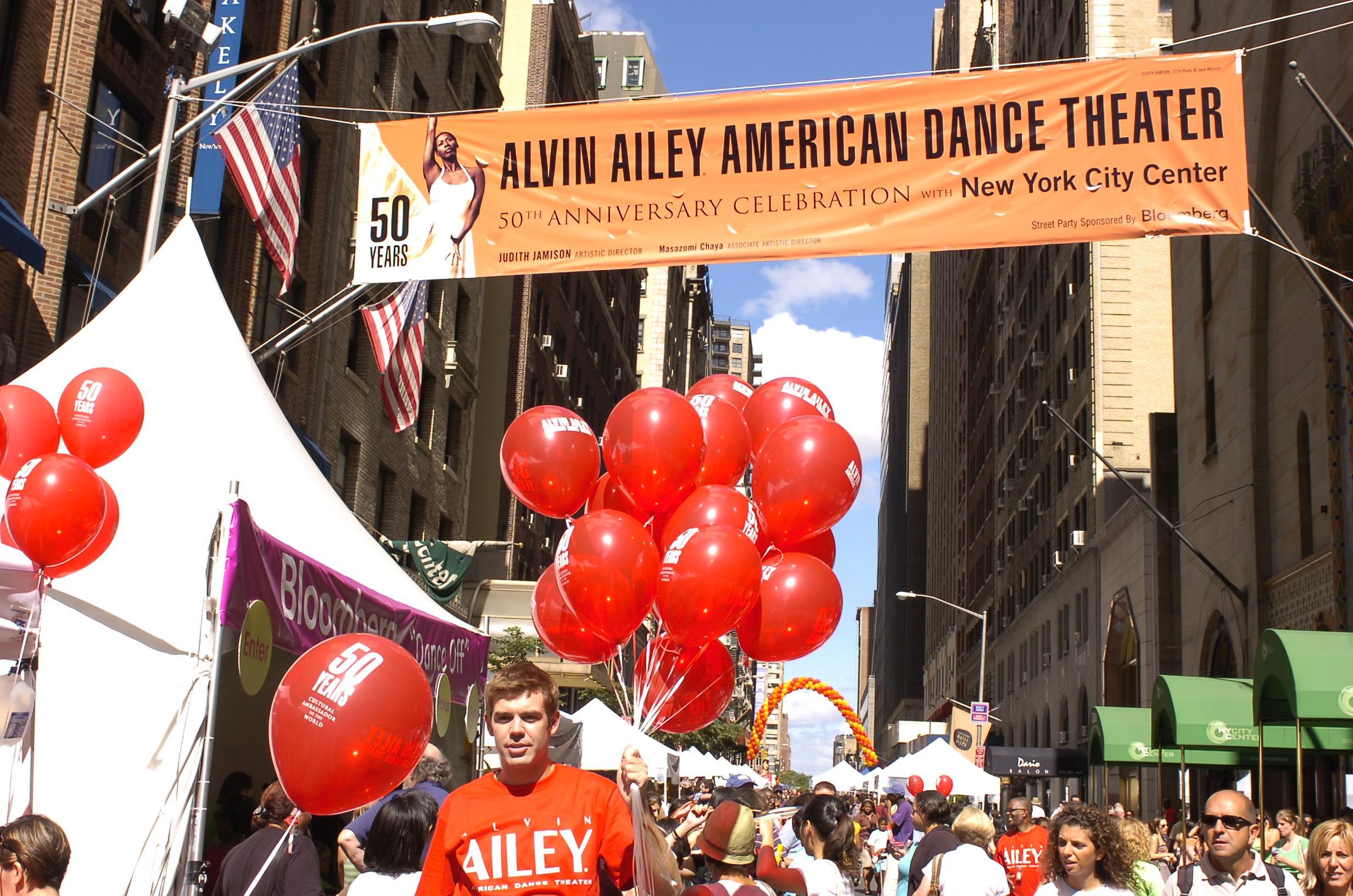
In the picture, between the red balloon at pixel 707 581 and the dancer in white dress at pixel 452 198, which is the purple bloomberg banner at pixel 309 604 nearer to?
the red balloon at pixel 707 581

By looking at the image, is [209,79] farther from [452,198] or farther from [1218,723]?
[1218,723]

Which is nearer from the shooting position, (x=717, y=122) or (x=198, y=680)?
(x=198, y=680)

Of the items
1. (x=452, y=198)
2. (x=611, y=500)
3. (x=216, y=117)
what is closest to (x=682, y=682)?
(x=611, y=500)

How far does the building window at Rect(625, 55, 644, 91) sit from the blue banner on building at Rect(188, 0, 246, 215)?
68.5m

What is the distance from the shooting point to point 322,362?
2466 centimetres

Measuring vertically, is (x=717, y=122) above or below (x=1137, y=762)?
above

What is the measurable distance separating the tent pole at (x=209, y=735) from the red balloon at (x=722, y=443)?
3.36 metres

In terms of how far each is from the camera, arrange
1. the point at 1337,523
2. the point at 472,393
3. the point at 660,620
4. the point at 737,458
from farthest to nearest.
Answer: the point at 472,393, the point at 1337,523, the point at 737,458, the point at 660,620

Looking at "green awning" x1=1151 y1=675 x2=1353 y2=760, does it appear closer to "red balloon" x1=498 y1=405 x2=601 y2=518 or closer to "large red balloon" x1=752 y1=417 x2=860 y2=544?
"large red balloon" x1=752 y1=417 x2=860 y2=544

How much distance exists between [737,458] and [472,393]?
2588cm

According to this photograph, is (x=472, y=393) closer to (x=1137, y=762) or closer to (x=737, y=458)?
(x=1137, y=762)

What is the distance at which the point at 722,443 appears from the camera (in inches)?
396

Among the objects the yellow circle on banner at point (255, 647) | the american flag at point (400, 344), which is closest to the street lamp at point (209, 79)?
the american flag at point (400, 344)

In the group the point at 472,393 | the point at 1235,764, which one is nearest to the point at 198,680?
the point at 1235,764
